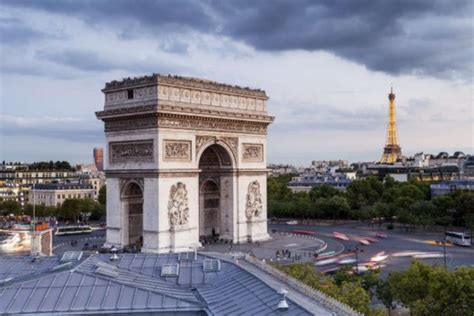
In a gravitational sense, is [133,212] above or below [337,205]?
above

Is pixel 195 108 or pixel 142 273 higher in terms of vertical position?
pixel 195 108

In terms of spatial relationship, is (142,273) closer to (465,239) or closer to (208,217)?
(208,217)

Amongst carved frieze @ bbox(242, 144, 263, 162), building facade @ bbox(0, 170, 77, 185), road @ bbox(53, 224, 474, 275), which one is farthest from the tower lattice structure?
carved frieze @ bbox(242, 144, 263, 162)

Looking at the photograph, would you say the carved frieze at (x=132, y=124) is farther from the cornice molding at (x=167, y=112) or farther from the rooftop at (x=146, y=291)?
the rooftop at (x=146, y=291)

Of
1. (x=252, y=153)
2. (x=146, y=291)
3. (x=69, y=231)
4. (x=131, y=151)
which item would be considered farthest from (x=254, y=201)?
(x=146, y=291)

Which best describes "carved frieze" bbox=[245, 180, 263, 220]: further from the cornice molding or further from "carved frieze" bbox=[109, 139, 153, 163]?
"carved frieze" bbox=[109, 139, 153, 163]

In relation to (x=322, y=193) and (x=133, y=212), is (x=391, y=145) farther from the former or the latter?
(x=133, y=212)

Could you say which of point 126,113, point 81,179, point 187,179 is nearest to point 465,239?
point 187,179
